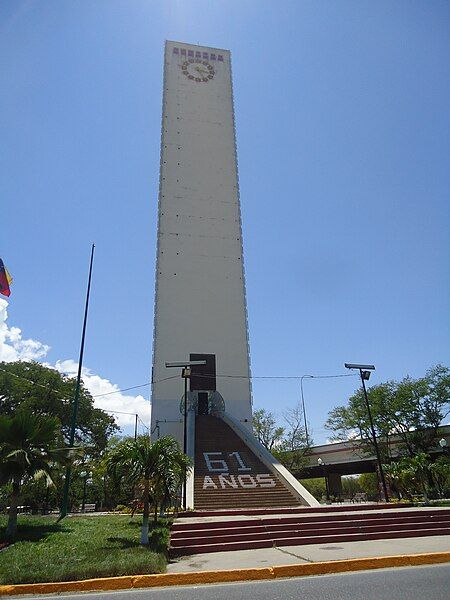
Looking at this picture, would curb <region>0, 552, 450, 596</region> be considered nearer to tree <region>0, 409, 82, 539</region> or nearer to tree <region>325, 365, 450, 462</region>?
tree <region>0, 409, 82, 539</region>

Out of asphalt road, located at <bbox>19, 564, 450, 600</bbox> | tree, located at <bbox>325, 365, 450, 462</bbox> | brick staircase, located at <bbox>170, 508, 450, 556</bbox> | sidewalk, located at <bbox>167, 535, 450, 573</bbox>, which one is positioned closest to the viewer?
asphalt road, located at <bbox>19, 564, 450, 600</bbox>

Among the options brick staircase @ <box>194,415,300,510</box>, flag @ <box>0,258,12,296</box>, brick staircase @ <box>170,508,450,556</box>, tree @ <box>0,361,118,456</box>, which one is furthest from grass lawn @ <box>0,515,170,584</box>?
tree @ <box>0,361,118,456</box>

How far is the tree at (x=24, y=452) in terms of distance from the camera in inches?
496

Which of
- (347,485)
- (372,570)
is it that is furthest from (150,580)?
(347,485)

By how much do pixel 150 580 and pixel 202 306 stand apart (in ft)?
113

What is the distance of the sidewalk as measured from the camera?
28.9ft

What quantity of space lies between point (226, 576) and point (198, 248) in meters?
37.8

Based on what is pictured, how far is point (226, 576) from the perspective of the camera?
7.93 meters

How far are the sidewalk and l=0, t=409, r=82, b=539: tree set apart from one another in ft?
18.3

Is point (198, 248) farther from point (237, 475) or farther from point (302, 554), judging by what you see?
point (302, 554)

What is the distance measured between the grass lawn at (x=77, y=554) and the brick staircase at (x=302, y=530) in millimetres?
870

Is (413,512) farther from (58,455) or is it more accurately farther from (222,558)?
(58,455)

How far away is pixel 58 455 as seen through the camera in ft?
45.9

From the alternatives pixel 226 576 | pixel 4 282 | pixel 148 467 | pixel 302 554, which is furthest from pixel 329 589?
pixel 4 282
